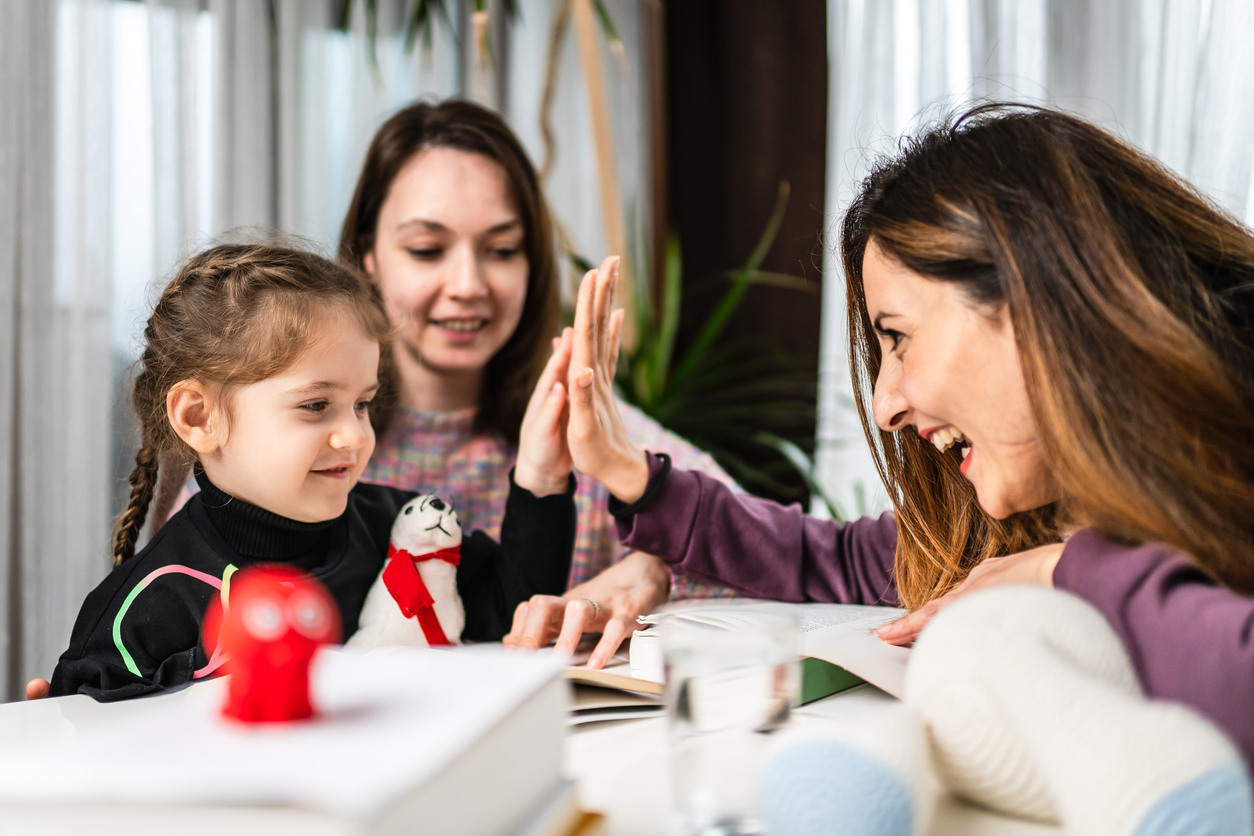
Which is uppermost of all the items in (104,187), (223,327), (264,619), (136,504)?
(104,187)

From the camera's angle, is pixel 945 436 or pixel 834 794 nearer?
pixel 834 794

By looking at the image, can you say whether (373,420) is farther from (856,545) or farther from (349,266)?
(856,545)

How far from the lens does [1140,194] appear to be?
719 millimetres

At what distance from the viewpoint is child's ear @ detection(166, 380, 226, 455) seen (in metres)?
1.05

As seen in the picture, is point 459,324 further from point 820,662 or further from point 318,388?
point 820,662

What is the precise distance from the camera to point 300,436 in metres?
1.02

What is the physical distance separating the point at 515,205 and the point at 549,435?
0.52 m

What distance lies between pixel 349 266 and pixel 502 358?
0.41m

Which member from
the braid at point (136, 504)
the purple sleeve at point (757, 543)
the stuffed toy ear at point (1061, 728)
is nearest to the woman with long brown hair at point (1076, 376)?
the stuffed toy ear at point (1061, 728)

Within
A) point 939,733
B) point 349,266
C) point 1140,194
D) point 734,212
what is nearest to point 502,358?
point 349,266

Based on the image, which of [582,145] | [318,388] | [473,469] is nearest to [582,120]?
[582,145]

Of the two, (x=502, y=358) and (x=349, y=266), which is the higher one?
(x=349, y=266)

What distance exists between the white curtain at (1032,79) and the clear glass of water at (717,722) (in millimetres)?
695

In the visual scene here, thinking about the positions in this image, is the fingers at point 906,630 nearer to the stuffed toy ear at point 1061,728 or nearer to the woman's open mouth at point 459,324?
the stuffed toy ear at point 1061,728
